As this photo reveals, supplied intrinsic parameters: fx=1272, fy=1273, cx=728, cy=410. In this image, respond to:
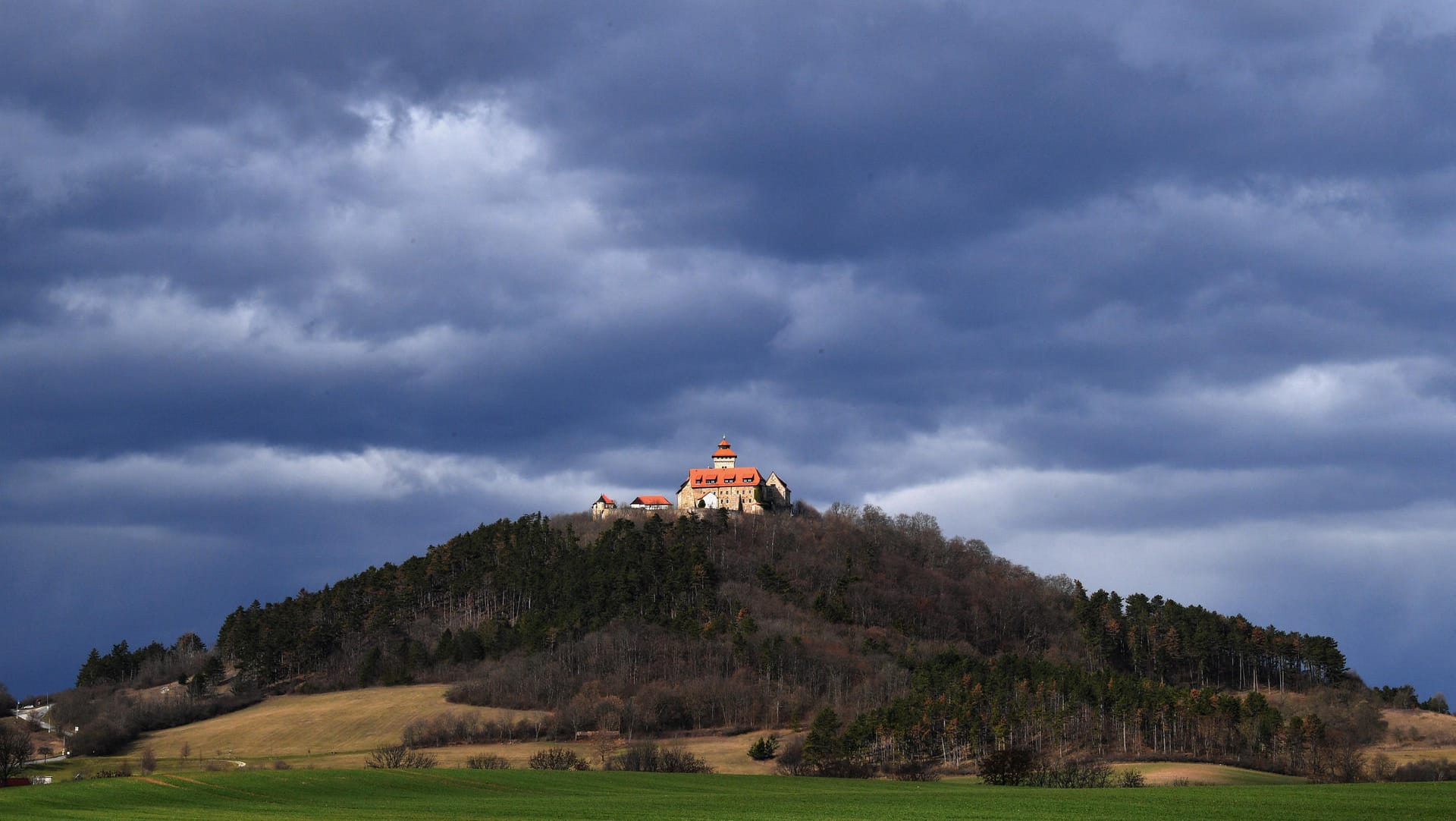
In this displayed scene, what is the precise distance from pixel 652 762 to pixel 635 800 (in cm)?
4800

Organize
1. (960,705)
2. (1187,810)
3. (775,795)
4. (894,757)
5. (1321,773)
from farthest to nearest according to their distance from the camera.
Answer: (960,705) → (894,757) → (1321,773) → (775,795) → (1187,810)

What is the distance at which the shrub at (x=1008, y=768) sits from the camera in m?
103

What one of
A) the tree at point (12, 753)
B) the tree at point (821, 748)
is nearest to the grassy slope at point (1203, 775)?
the tree at point (821, 748)

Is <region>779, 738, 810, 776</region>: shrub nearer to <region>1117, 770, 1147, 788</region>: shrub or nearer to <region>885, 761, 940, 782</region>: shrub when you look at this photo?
<region>885, 761, 940, 782</region>: shrub

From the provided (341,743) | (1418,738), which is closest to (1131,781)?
(1418,738)

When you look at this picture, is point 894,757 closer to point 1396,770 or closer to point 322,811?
point 1396,770

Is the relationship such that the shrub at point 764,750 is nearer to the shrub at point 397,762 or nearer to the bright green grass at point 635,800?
the shrub at point 397,762

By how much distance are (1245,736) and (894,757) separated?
4377cm

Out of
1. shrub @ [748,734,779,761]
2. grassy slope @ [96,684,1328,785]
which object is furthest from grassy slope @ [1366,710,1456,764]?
shrub @ [748,734,779,761]

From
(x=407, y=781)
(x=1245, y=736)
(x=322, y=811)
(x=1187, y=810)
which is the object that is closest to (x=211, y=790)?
(x=407, y=781)

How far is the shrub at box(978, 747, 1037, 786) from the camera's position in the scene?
103 m

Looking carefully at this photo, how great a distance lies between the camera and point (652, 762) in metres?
129

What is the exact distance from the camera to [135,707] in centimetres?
19762

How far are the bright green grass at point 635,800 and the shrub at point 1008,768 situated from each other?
10.4 ft
